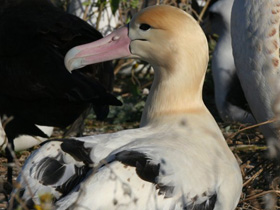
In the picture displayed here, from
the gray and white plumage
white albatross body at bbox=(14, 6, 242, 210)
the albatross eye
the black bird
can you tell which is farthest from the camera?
the gray and white plumage

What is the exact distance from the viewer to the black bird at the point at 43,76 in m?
4.56

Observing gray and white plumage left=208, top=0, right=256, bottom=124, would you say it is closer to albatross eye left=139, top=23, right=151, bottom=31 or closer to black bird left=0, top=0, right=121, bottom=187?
black bird left=0, top=0, right=121, bottom=187

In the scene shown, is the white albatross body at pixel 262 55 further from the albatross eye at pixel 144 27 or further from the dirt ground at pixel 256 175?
the albatross eye at pixel 144 27

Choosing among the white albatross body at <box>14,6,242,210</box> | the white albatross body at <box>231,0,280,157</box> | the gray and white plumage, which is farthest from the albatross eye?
the gray and white plumage

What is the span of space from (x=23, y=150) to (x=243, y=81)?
72.9 inches

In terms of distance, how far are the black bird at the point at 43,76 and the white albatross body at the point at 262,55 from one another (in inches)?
30.5

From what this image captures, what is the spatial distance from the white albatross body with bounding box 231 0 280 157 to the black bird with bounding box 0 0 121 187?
78cm

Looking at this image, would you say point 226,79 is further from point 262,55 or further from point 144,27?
point 144,27

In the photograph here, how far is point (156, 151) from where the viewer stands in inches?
125

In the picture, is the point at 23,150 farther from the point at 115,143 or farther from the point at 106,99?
the point at 115,143

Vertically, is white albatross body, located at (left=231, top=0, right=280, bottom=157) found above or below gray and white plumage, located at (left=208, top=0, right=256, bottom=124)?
above

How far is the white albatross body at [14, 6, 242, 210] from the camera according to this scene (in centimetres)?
305

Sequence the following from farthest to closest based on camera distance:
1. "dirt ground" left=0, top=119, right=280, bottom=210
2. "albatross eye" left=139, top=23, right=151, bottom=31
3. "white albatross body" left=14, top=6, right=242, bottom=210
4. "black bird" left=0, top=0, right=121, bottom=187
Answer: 1. "black bird" left=0, top=0, right=121, bottom=187
2. "dirt ground" left=0, top=119, right=280, bottom=210
3. "albatross eye" left=139, top=23, right=151, bottom=31
4. "white albatross body" left=14, top=6, right=242, bottom=210

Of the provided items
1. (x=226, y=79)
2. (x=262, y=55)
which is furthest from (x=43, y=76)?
(x=226, y=79)
